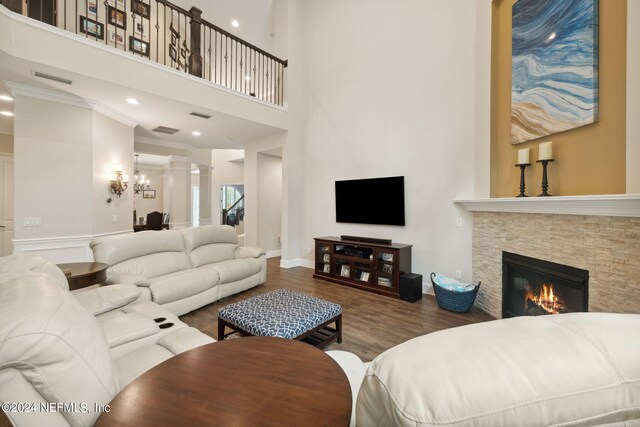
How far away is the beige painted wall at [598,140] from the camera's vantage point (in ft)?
6.34

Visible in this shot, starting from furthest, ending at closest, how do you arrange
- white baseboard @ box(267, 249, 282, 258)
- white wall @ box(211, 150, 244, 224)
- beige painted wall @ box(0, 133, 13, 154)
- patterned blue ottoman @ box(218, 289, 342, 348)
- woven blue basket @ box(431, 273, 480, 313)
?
white wall @ box(211, 150, 244, 224) → white baseboard @ box(267, 249, 282, 258) → beige painted wall @ box(0, 133, 13, 154) → woven blue basket @ box(431, 273, 480, 313) → patterned blue ottoman @ box(218, 289, 342, 348)

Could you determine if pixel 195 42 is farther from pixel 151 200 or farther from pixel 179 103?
pixel 151 200

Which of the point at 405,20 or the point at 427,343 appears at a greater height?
the point at 405,20

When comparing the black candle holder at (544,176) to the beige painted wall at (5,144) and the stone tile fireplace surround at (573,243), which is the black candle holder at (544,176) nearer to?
the stone tile fireplace surround at (573,243)

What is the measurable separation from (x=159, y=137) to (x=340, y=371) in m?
6.66

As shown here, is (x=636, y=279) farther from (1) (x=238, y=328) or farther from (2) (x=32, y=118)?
(2) (x=32, y=118)

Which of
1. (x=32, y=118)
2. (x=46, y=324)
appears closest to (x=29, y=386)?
(x=46, y=324)

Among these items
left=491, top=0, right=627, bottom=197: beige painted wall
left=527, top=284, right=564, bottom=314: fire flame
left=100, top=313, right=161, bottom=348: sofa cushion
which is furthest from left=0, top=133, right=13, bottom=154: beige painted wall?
left=527, top=284, right=564, bottom=314: fire flame

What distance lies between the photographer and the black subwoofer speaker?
3438mm

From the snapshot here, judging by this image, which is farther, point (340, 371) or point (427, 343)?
point (340, 371)

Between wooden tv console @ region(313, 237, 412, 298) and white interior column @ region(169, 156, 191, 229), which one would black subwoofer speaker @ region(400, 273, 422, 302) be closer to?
wooden tv console @ region(313, 237, 412, 298)

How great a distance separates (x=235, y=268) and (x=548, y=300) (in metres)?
3.39

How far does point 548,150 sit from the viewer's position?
2361mm

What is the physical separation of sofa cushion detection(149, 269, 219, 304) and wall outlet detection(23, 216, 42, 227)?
1.96 metres
